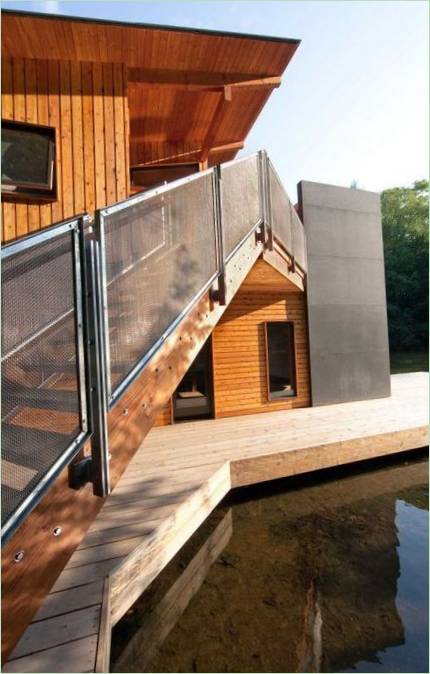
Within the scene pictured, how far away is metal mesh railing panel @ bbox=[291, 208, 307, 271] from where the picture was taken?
784 cm

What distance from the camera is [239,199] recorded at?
4.49 metres

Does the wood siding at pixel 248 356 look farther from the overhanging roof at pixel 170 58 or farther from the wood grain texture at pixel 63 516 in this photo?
the wood grain texture at pixel 63 516

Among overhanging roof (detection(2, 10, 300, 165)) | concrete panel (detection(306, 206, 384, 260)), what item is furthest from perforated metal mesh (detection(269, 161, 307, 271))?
overhanging roof (detection(2, 10, 300, 165))

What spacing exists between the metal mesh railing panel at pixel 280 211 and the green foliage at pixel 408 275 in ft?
99.6

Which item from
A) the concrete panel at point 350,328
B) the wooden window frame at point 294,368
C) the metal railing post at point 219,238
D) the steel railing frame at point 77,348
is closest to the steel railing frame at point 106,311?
the steel railing frame at point 77,348

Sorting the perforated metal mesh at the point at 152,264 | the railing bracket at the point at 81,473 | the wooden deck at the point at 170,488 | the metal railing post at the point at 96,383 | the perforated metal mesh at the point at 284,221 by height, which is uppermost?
the perforated metal mesh at the point at 284,221

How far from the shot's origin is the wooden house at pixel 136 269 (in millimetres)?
1576

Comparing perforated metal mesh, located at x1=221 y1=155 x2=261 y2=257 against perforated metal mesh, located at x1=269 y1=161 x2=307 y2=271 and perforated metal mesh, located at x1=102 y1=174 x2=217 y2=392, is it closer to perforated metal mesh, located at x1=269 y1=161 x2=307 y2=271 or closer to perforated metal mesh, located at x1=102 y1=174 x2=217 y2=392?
perforated metal mesh, located at x1=102 y1=174 x2=217 y2=392

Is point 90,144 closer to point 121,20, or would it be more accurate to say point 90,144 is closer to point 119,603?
point 121,20

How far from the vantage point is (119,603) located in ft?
9.16

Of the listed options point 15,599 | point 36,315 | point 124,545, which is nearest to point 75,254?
point 36,315

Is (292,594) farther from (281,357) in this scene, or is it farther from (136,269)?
(281,357)

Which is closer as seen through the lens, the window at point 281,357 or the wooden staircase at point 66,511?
the wooden staircase at point 66,511

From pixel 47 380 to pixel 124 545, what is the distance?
2.34m
